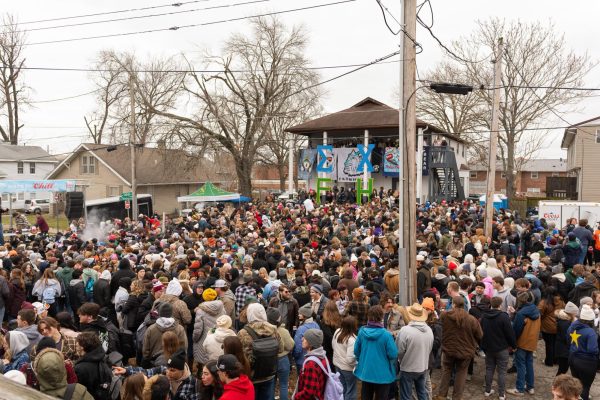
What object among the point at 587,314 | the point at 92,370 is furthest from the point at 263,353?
the point at 587,314

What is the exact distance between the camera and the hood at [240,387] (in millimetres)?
4531

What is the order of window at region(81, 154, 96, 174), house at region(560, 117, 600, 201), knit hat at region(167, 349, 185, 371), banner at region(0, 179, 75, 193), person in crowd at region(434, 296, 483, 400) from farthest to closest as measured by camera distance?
1. window at region(81, 154, 96, 174)
2. house at region(560, 117, 600, 201)
3. banner at region(0, 179, 75, 193)
4. person in crowd at region(434, 296, 483, 400)
5. knit hat at region(167, 349, 185, 371)

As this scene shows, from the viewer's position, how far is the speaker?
2683cm

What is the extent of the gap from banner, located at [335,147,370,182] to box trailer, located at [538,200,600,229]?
42.2ft

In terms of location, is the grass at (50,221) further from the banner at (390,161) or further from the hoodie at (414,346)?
the hoodie at (414,346)

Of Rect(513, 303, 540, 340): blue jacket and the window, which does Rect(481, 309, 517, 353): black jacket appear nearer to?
Rect(513, 303, 540, 340): blue jacket

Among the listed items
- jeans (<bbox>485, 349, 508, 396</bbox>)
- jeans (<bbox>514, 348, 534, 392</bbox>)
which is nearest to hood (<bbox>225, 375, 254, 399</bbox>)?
jeans (<bbox>485, 349, 508, 396</bbox>)

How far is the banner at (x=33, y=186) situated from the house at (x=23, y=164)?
21.3 m

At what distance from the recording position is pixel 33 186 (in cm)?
2375

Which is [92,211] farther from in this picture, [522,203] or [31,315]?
[522,203]

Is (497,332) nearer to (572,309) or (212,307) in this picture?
(572,309)

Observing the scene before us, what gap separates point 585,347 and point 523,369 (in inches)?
50.0

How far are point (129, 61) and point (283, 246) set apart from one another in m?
33.9

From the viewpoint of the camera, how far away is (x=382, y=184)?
34406 mm
